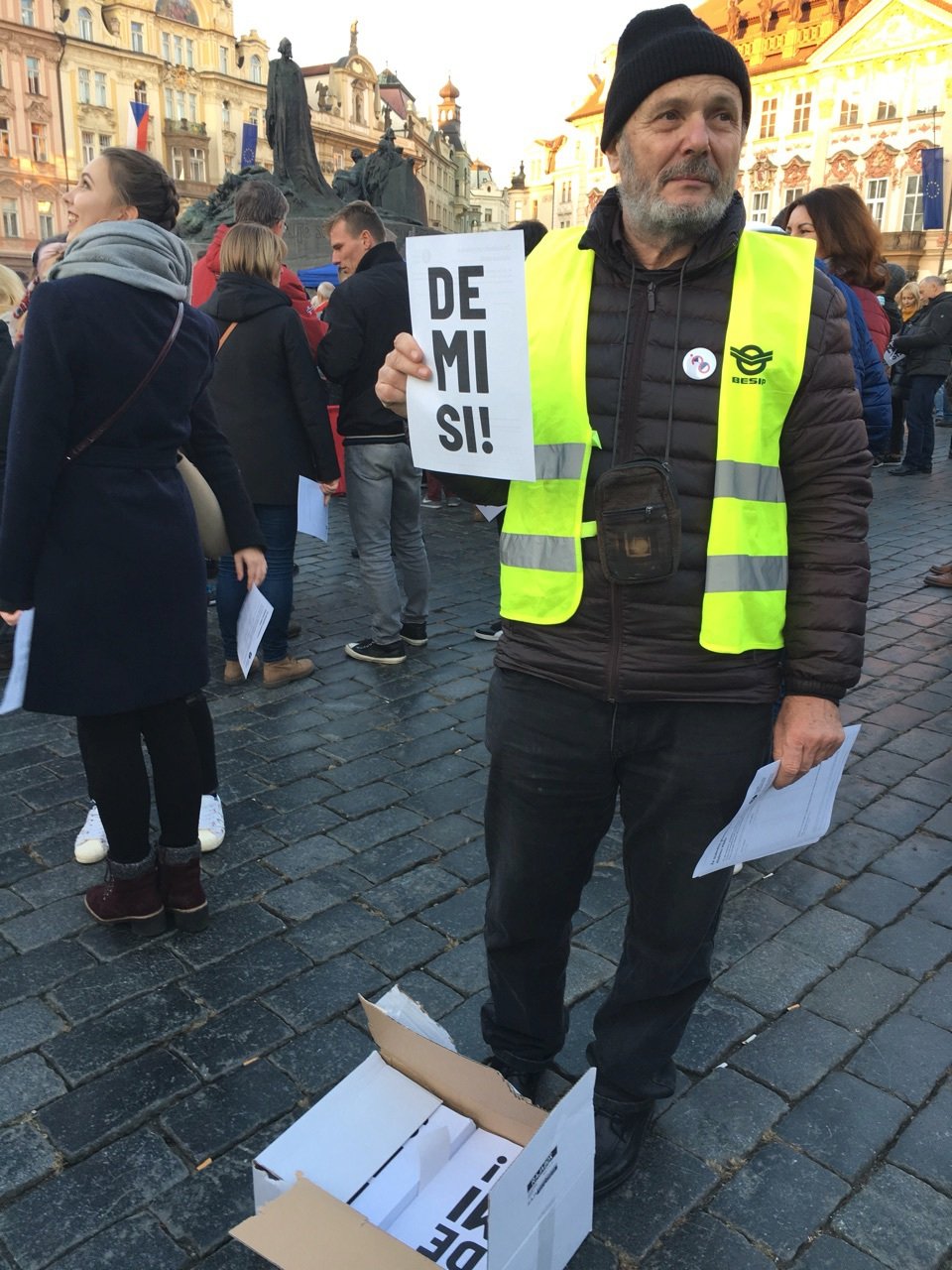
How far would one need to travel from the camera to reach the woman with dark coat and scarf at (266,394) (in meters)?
4.70

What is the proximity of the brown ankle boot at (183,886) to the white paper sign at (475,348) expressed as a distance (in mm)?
1689

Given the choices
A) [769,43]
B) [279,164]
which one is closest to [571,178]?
[769,43]

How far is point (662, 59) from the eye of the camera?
5.95 feet

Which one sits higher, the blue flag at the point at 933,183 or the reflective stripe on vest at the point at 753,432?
the blue flag at the point at 933,183

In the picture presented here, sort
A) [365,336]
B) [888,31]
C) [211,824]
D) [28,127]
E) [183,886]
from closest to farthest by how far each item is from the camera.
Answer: [183,886] < [211,824] < [365,336] < [888,31] < [28,127]

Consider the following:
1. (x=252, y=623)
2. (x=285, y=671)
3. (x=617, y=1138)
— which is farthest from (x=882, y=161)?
(x=617, y=1138)

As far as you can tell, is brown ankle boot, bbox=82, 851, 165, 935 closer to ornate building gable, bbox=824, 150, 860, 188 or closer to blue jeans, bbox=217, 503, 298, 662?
blue jeans, bbox=217, 503, 298, 662

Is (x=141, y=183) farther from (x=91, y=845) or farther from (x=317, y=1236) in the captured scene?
(x=317, y=1236)

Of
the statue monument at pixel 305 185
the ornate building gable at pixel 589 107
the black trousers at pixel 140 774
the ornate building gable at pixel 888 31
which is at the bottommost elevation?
the black trousers at pixel 140 774

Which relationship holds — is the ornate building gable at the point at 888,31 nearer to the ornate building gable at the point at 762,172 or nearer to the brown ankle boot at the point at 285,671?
the ornate building gable at the point at 762,172

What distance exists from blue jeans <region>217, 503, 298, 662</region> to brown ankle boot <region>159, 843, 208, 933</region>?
201 cm

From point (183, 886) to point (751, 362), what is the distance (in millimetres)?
2220

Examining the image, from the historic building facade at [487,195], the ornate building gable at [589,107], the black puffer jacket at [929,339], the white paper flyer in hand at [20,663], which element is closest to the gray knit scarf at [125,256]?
the white paper flyer in hand at [20,663]

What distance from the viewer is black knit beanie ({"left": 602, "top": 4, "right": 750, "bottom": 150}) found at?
1.81m
